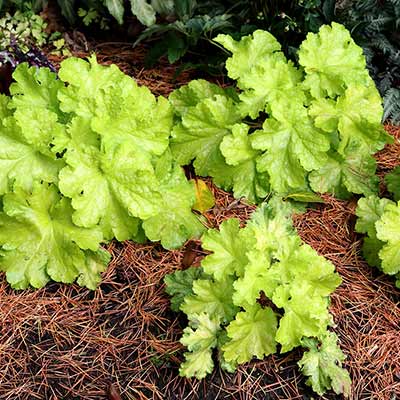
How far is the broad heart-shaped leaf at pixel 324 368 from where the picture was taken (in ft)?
7.48

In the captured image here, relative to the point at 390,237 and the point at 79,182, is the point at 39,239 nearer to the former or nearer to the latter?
the point at 79,182

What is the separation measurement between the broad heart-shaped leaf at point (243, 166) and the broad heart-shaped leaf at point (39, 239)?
659 mm

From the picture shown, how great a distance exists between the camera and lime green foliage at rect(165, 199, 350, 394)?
2.25 m

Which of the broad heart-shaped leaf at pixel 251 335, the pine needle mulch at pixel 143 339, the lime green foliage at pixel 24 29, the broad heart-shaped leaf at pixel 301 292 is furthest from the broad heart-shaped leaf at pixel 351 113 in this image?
the lime green foliage at pixel 24 29

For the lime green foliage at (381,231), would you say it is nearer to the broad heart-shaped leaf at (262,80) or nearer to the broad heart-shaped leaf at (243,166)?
the broad heart-shaped leaf at (243,166)

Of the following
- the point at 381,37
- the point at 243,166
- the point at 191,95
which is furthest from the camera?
the point at 381,37

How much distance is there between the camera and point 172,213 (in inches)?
105

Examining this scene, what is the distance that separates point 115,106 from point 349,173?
3.66 ft

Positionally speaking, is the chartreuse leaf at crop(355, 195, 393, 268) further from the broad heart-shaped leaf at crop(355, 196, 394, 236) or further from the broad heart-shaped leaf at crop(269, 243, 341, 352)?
the broad heart-shaped leaf at crop(269, 243, 341, 352)

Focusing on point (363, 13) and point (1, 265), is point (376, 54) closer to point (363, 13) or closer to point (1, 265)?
point (363, 13)

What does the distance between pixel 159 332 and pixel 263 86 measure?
115cm

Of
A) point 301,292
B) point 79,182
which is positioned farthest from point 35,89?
point 301,292

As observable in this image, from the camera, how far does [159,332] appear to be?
248 cm

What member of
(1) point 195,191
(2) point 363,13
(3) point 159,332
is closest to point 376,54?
(2) point 363,13
